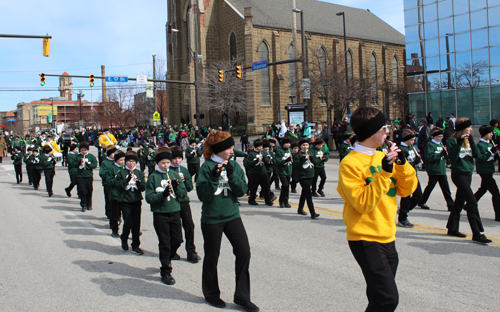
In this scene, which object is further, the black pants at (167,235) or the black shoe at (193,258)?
the black shoe at (193,258)

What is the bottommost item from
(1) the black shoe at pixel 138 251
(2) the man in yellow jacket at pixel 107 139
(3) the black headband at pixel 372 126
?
(1) the black shoe at pixel 138 251

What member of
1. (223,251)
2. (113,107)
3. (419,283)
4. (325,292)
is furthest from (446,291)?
(113,107)

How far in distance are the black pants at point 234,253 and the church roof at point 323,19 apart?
41598 mm

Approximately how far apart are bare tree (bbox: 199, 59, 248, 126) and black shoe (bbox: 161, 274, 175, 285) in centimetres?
3843

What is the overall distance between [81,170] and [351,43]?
4683cm

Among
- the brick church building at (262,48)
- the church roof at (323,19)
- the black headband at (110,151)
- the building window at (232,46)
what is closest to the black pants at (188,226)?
the black headband at (110,151)

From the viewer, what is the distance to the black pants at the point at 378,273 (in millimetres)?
2949

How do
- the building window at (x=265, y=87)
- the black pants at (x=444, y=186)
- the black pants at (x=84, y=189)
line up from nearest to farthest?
the black pants at (x=444, y=186) < the black pants at (x=84, y=189) < the building window at (x=265, y=87)

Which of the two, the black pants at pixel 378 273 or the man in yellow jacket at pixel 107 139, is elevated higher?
the man in yellow jacket at pixel 107 139

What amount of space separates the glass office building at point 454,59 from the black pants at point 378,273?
81.9 feet

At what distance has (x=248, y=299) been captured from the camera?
4.28 metres

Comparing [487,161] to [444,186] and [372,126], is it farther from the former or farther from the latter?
[372,126]

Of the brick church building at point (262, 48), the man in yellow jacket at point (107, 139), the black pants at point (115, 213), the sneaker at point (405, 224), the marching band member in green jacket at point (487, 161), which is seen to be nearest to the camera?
the marching band member in green jacket at point (487, 161)

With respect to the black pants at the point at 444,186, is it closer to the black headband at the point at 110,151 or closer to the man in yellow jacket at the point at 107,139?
the black headband at the point at 110,151
